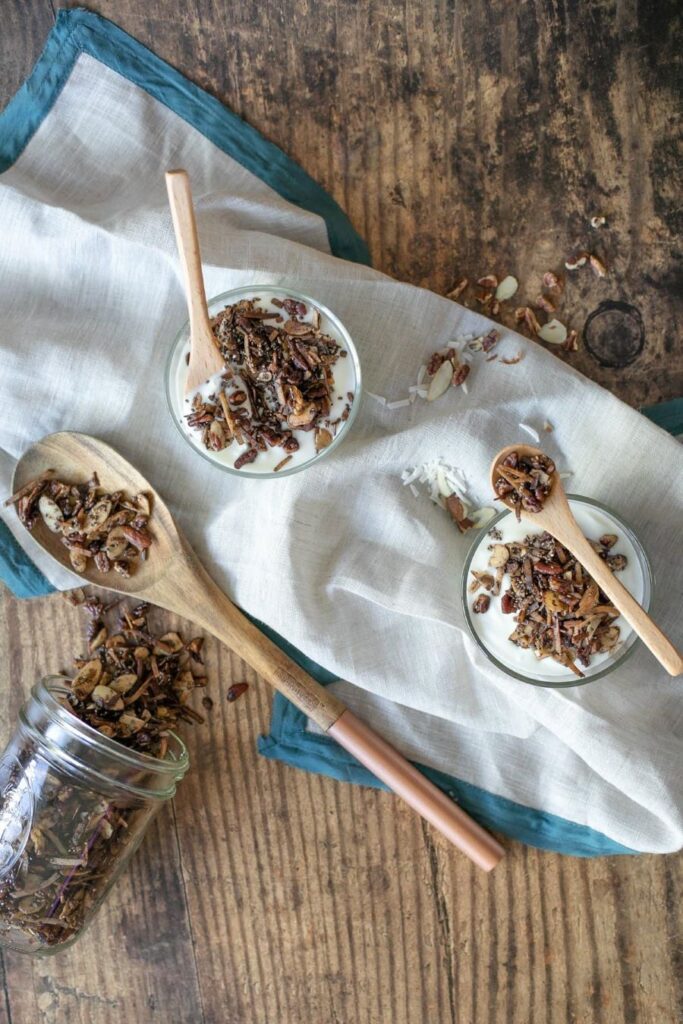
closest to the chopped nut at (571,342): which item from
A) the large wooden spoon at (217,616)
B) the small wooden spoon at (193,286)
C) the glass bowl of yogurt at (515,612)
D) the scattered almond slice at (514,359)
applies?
the scattered almond slice at (514,359)

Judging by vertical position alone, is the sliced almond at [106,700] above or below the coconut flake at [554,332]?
below

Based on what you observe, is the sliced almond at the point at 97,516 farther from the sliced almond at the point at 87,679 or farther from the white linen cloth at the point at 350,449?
the sliced almond at the point at 87,679

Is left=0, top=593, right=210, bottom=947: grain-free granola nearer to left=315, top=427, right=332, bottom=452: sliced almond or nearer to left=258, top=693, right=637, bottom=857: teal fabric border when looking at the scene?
left=258, top=693, right=637, bottom=857: teal fabric border

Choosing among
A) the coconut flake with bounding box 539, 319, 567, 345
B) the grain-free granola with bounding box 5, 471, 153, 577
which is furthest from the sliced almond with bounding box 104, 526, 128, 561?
the coconut flake with bounding box 539, 319, 567, 345

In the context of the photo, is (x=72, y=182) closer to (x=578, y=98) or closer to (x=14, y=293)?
(x=14, y=293)

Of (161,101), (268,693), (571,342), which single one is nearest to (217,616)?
(268,693)

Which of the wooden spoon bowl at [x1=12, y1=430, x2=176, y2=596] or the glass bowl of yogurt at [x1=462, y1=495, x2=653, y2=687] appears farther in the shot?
the wooden spoon bowl at [x1=12, y1=430, x2=176, y2=596]

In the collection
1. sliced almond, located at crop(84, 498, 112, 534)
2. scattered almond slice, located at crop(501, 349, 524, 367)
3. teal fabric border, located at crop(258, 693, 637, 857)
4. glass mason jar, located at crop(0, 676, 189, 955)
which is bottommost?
glass mason jar, located at crop(0, 676, 189, 955)
